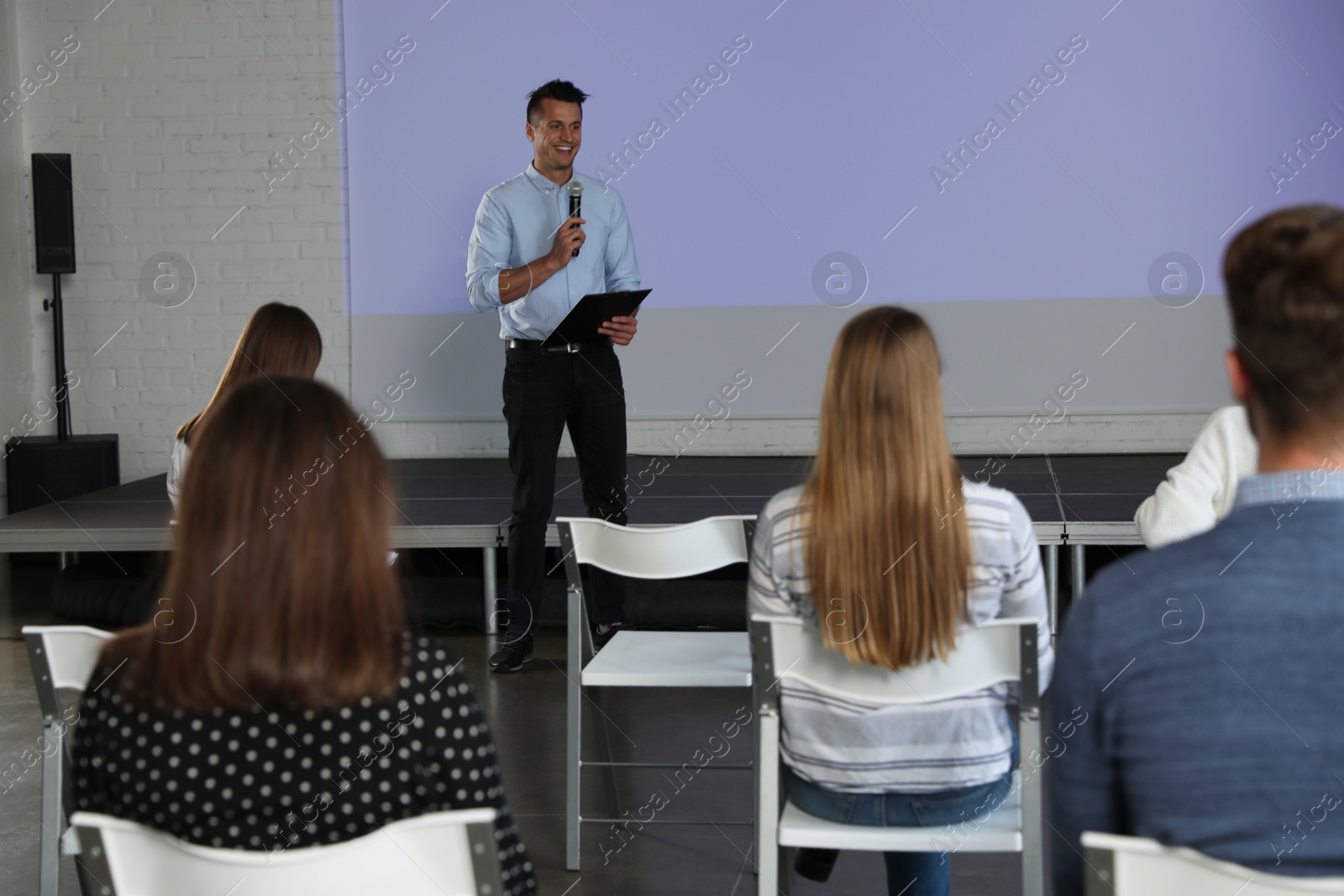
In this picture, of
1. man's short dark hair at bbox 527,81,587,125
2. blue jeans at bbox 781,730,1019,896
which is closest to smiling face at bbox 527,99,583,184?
man's short dark hair at bbox 527,81,587,125

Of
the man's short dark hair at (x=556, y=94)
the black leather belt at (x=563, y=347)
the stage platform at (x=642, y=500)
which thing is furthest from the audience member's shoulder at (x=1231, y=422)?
the man's short dark hair at (x=556, y=94)

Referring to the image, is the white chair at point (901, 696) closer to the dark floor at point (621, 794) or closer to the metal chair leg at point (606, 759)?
the dark floor at point (621, 794)

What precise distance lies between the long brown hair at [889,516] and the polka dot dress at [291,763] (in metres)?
0.55

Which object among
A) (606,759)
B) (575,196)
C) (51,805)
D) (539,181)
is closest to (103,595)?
(539,181)

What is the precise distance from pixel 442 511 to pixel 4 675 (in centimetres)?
140

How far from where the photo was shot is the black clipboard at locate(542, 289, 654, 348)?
3344 millimetres

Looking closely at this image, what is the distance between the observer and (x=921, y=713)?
1595 millimetres

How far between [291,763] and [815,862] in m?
0.98

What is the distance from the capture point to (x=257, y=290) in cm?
569

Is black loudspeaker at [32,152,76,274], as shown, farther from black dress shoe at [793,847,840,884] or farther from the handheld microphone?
black dress shoe at [793,847,840,884]

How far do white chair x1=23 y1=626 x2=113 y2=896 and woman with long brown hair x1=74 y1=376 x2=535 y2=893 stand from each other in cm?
52

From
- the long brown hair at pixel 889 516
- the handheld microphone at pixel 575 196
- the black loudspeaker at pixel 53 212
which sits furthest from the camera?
the black loudspeaker at pixel 53 212

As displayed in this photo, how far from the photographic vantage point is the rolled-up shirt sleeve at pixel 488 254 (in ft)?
11.8

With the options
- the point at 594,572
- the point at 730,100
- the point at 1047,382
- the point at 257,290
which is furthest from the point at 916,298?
the point at 257,290
